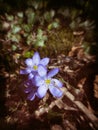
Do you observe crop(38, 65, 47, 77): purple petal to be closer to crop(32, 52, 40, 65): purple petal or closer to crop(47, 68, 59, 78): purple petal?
crop(47, 68, 59, 78): purple petal

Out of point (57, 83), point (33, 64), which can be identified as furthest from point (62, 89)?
point (33, 64)

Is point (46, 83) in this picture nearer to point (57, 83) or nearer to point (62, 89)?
point (57, 83)

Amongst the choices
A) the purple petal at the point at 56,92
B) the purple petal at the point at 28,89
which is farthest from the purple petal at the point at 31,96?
the purple petal at the point at 56,92

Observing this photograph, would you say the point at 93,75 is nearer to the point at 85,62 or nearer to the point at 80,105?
the point at 85,62

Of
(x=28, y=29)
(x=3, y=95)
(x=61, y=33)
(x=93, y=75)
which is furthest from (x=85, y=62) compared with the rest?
(x=3, y=95)

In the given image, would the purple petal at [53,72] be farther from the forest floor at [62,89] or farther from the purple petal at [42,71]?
the forest floor at [62,89]

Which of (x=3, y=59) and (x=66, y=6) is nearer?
(x=3, y=59)
